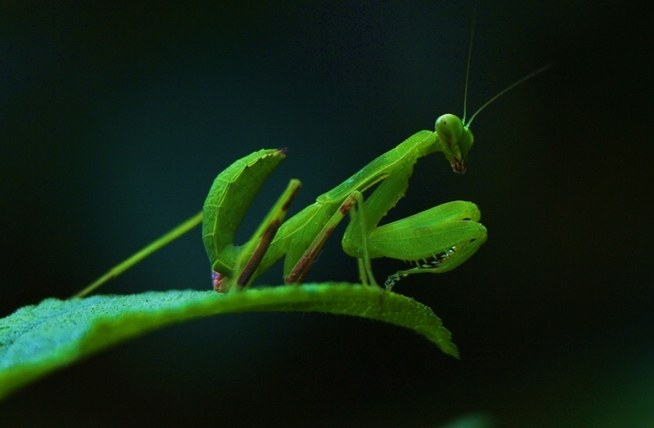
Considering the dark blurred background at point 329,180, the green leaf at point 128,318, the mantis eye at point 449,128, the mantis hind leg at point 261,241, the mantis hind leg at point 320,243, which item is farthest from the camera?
the dark blurred background at point 329,180

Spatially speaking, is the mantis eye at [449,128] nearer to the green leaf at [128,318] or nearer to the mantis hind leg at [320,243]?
the mantis hind leg at [320,243]

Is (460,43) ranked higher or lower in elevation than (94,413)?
higher

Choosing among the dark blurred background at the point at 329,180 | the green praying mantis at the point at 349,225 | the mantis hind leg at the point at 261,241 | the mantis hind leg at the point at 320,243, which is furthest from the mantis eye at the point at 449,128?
the dark blurred background at the point at 329,180

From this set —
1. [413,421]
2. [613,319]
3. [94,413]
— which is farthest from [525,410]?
[94,413]

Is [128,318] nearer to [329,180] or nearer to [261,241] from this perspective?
[261,241]

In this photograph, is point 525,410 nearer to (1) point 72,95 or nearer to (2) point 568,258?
(2) point 568,258

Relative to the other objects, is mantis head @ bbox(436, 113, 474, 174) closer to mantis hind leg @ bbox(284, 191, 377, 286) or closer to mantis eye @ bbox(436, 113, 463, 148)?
mantis eye @ bbox(436, 113, 463, 148)

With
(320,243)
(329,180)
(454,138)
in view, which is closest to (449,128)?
(454,138)
